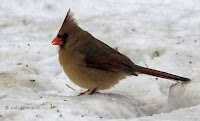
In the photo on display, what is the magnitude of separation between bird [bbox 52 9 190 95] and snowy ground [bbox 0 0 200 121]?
0.21 m

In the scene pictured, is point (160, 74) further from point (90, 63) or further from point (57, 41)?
point (57, 41)

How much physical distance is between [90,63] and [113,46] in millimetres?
1266

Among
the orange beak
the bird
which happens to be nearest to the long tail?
the bird

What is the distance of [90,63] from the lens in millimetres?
4188

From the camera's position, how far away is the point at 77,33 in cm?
437

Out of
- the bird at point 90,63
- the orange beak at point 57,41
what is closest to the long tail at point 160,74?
the bird at point 90,63

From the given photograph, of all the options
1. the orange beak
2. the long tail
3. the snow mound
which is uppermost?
the orange beak

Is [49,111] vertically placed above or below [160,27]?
below

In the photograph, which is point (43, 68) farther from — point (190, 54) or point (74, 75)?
point (190, 54)

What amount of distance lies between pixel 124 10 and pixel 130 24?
45 cm

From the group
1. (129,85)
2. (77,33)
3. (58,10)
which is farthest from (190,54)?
(58,10)

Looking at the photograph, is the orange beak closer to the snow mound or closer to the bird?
the bird

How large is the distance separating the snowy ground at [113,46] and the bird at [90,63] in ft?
0.68

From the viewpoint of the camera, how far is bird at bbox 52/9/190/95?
415 centimetres
